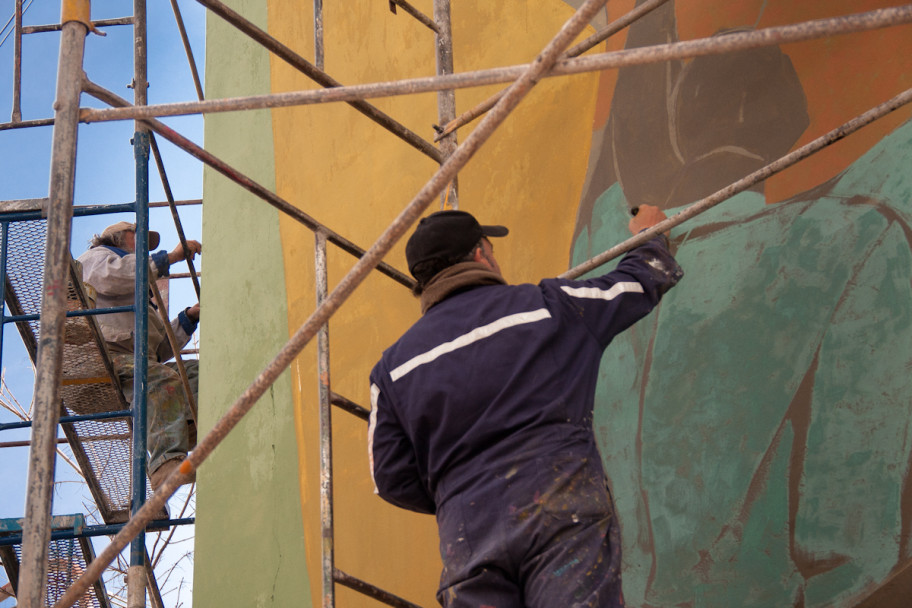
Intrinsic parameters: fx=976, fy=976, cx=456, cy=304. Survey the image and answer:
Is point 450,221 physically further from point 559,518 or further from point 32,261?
point 32,261

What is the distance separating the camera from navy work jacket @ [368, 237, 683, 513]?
8.23 ft

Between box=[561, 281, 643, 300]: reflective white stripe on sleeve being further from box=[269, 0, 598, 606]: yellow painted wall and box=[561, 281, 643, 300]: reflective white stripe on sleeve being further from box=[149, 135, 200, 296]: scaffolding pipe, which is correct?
box=[149, 135, 200, 296]: scaffolding pipe

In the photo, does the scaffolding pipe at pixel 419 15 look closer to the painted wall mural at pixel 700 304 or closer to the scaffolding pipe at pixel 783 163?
the painted wall mural at pixel 700 304

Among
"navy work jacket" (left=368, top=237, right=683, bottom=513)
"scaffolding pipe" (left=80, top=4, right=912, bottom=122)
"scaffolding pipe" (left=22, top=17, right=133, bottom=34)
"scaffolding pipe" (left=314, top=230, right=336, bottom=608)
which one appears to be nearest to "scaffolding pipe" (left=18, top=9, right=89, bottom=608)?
"scaffolding pipe" (left=80, top=4, right=912, bottom=122)

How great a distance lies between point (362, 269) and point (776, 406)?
1.65 m

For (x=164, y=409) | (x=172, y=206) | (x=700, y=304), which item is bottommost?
(x=700, y=304)

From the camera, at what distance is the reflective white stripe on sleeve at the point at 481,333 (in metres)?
2.61

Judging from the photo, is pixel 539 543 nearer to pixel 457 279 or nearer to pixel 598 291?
pixel 598 291

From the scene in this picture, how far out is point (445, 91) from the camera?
3801 millimetres

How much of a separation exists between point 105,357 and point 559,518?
12.8 feet

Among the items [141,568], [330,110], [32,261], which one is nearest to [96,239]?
[32,261]

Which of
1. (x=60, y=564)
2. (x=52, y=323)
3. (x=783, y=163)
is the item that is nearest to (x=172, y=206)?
(x=60, y=564)

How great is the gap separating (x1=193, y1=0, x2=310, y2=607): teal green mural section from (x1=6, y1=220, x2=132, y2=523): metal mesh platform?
573mm

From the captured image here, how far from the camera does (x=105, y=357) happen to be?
18.2ft
